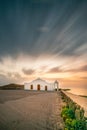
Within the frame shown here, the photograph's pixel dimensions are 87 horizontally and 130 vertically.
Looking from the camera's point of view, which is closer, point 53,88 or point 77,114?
point 77,114

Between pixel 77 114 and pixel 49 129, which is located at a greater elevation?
pixel 77 114

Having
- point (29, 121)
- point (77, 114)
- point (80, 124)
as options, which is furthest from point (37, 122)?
point (80, 124)

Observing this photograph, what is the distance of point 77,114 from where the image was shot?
8086 millimetres

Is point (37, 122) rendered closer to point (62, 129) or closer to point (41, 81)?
point (62, 129)

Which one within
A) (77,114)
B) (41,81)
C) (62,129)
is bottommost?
(62,129)

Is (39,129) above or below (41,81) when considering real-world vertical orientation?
below

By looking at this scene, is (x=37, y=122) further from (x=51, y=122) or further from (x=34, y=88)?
(x=34, y=88)

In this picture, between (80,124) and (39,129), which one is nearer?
(80,124)

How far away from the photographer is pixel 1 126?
8773 mm

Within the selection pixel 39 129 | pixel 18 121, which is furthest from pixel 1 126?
pixel 39 129

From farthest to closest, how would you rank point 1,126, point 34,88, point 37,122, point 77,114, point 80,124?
1. point 34,88
2. point 37,122
3. point 1,126
4. point 77,114
5. point 80,124

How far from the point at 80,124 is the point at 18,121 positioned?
3968mm

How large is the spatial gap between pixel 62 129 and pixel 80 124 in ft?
5.71

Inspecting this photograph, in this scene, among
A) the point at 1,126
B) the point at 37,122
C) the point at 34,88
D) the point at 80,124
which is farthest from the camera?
the point at 34,88
